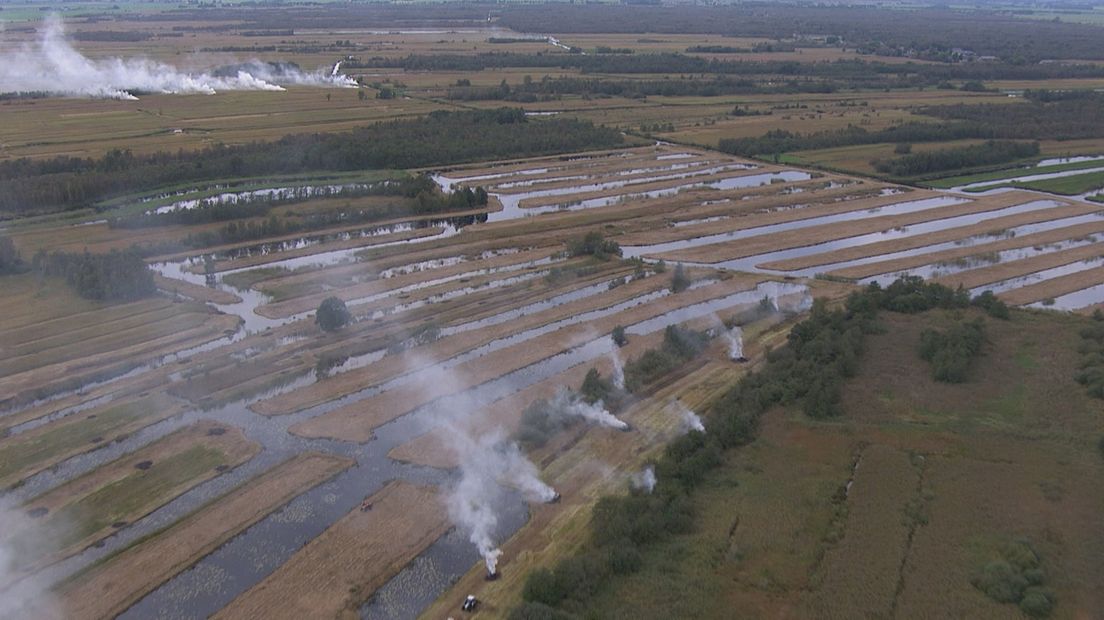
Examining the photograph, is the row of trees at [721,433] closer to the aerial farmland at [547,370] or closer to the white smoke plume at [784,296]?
the aerial farmland at [547,370]

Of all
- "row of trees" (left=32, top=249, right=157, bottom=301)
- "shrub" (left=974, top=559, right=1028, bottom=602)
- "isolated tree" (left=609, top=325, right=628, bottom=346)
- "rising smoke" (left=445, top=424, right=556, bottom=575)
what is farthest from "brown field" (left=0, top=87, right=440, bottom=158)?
"shrub" (left=974, top=559, right=1028, bottom=602)

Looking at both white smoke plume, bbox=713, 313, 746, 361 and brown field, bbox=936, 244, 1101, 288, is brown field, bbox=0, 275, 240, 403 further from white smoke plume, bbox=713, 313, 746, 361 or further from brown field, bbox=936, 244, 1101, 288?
brown field, bbox=936, 244, 1101, 288

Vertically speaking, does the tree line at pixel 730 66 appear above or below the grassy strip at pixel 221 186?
above

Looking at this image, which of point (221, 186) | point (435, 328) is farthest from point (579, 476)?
point (221, 186)

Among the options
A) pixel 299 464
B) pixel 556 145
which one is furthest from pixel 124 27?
pixel 299 464

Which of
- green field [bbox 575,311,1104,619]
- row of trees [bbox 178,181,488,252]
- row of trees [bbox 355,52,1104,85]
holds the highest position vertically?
row of trees [bbox 355,52,1104,85]

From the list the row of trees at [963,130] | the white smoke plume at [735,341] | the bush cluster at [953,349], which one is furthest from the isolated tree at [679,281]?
the row of trees at [963,130]

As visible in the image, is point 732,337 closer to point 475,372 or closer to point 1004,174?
point 475,372

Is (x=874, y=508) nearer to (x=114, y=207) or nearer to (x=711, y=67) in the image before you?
(x=114, y=207)
